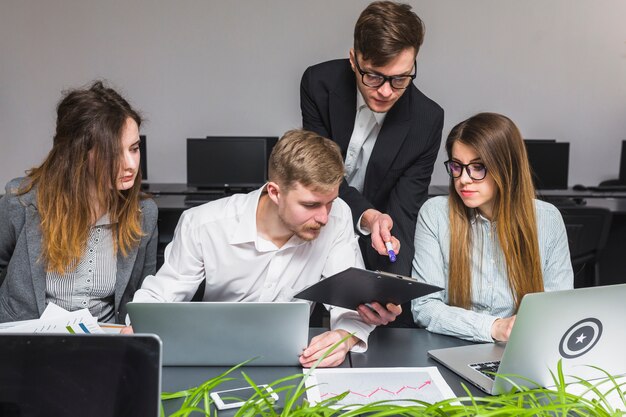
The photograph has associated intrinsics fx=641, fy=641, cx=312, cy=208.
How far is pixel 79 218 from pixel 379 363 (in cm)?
93

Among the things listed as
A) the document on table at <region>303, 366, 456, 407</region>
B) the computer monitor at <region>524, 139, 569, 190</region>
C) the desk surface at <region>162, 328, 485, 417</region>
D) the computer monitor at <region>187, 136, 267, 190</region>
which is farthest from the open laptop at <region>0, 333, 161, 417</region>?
the computer monitor at <region>524, 139, 569, 190</region>

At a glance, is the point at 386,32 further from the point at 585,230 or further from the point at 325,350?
the point at 585,230

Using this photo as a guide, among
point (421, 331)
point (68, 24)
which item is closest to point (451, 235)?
point (421, 331)

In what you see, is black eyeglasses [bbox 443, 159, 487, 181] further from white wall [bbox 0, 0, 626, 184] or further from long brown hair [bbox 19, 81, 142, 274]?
white wall [bbox 0, 0, 626, 184]

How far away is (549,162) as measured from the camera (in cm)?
432

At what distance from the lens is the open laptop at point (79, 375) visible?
0.78 meters

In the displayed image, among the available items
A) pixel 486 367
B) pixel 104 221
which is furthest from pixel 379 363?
pixel 104 221

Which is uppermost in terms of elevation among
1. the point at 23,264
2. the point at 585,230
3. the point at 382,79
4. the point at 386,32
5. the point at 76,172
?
the point at 386,32

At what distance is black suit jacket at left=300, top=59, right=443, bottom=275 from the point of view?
2201mm

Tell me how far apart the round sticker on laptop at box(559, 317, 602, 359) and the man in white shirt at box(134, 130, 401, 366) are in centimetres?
53

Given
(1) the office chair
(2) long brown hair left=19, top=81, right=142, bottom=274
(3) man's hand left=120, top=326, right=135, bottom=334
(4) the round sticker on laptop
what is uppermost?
(2) long brown hair left=19, top=81, right=142, bottom=274

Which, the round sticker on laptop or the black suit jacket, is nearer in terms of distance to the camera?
the round sticker on laptop

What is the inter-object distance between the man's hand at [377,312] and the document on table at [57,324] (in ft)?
1.99

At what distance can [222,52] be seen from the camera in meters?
4.87
